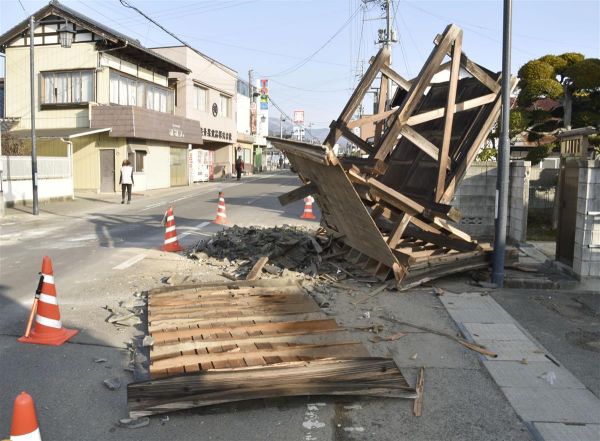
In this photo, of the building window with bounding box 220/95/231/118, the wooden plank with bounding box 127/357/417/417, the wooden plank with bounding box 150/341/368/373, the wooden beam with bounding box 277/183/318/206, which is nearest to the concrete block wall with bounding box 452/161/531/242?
the wooden beam with bounding box 277/183/318/206

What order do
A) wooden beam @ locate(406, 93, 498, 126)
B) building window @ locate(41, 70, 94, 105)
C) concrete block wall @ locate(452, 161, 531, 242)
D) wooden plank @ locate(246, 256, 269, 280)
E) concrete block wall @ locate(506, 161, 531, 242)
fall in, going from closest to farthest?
wooden beam @ locate(406, 93, 498, 126), wooden plank @ locate(246, 256, 269, 280), concrete block wall @ locate(506, 161, 531, 242), concrete block wall @ locate(452, 161, 531, 242), building window @ locate(41, 70, 94, 105)

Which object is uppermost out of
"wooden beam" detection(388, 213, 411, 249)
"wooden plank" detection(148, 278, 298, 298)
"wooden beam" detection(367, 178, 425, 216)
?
"wooden beam" detection(367, 178, 425, 216)

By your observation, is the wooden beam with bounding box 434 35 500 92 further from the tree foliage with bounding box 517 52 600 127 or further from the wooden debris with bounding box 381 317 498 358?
the tree foliage with bounding box 517 52 600 127

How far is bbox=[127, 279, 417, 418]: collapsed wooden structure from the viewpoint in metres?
4.22

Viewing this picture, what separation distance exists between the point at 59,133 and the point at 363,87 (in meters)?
22.6

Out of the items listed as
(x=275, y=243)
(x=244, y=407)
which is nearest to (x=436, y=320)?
(x=244, y=407)

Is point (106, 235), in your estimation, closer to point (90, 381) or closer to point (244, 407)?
point (90, 381)

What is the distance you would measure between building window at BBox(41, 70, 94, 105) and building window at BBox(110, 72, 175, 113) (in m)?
1.22

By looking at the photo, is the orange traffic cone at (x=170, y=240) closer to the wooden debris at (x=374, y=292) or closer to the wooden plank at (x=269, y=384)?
the wooden debris at (x=374, y=292)

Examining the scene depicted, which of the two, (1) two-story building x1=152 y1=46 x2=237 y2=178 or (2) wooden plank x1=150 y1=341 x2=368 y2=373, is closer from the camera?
(2) wooden plank x1=150 y1=341 x2=368 y2=373

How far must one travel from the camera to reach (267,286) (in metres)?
7.85

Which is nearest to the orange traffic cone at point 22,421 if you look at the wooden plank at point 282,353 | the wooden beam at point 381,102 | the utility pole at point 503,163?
the wooden plank at point 282,353

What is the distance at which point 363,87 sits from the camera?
879cm

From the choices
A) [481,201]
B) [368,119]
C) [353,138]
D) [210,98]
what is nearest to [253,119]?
A: [210,98]
